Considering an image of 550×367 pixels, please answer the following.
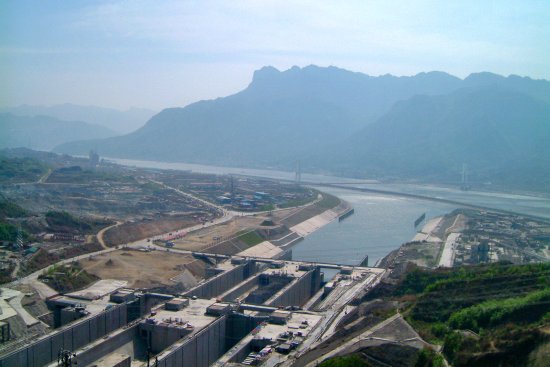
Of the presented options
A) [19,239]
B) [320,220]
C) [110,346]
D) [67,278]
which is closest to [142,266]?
[67,278]

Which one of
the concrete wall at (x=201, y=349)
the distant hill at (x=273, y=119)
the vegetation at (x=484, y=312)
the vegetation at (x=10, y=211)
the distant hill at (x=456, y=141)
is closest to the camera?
the vegetation at (x=484, y=312)

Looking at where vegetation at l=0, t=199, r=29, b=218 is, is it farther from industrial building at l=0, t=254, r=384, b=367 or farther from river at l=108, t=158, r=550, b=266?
river at l=108, t=158, r=550, b=266

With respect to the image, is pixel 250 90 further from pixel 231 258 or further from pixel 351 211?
pixel 231 258

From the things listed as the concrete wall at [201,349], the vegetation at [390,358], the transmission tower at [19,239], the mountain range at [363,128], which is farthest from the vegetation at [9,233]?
the mountain range at [363,128]

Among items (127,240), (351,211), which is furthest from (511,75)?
(127,240)

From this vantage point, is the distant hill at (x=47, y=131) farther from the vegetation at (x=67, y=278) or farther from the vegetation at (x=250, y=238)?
the vegetation at (x=67, y=278)

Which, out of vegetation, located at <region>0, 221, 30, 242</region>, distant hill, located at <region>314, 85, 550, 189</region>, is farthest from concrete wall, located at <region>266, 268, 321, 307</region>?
distant hill, located at <region>314, 85, 550, 189</region>

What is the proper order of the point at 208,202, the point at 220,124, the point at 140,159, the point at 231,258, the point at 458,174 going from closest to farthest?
the point at 231,258, the point at 208,202, the point at 458,174, the point at 140,159, the point at 220,124
